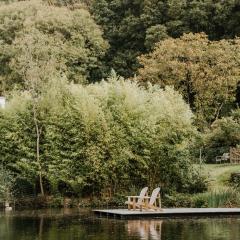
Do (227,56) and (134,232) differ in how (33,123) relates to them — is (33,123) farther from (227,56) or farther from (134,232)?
(227,56)

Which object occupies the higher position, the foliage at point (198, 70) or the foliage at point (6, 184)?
the foliage at point (198, 70)

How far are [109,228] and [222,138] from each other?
1663 centimetres

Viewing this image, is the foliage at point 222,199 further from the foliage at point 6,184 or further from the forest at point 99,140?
the foliage at point 6,184

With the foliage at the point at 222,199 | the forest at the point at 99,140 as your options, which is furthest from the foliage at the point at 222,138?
the foliage at the point at 222,199

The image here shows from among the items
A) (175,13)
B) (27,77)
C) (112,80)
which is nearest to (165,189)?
(112,80)

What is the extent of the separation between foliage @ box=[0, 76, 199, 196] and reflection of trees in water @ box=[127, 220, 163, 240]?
7.47m

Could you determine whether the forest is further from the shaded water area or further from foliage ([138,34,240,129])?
the shaded water area

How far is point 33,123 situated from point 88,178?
400 centimetres

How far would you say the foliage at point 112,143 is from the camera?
2914 centimetres

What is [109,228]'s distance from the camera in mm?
19547

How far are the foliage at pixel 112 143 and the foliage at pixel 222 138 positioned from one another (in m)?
4.25

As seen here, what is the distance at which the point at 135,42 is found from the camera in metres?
55.1

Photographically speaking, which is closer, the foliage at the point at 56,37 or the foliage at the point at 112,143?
the foliage at the point at 112,143

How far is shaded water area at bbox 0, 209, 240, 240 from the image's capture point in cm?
1738
